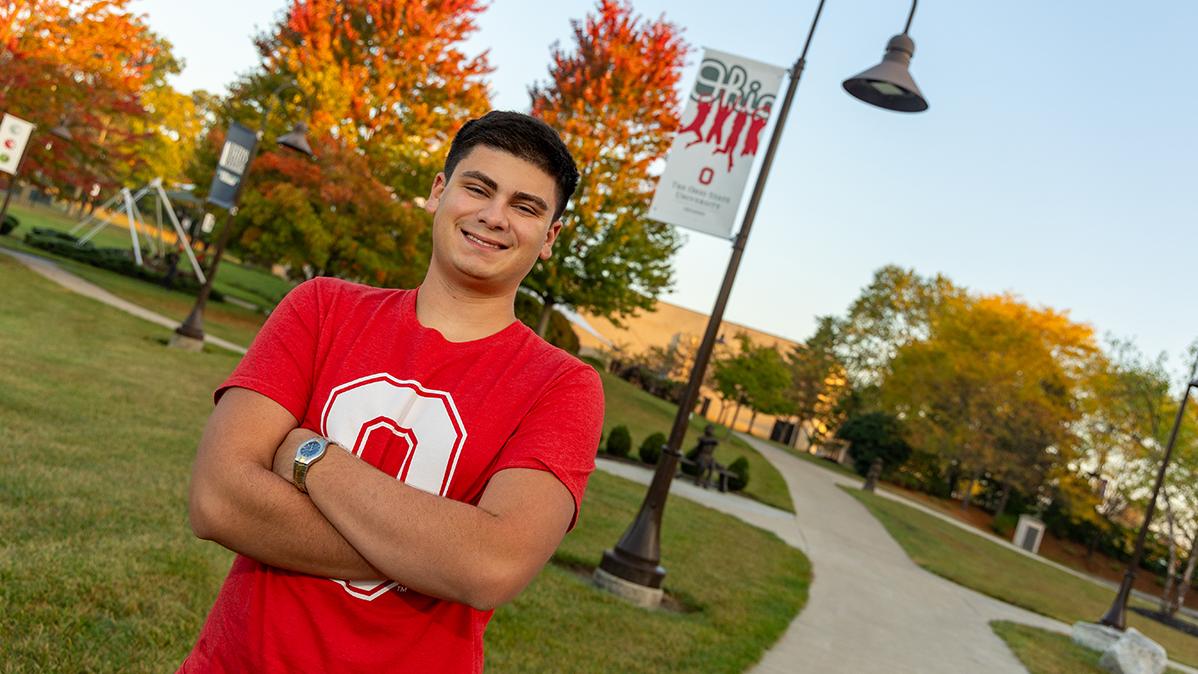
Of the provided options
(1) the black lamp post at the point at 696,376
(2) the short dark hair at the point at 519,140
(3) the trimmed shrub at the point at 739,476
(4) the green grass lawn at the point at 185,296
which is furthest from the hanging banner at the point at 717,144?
(3) the trimmed shrub at the point at 739,476

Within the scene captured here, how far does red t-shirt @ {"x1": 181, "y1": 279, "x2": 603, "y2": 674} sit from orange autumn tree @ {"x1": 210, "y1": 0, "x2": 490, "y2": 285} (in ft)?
72.3

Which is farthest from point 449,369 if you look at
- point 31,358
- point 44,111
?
point 44,111

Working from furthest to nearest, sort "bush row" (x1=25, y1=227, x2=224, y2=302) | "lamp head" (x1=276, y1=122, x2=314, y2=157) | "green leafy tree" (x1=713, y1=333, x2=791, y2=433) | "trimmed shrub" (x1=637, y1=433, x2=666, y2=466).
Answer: "green leafy tree" (x1=713, y1=333, x2=791, y2=433), "bush row" (x1=25, y1=227, x2=224, y2=302), "trimmed shrub" (x1=637, y1=433, x2=666, y2=466), "lamp head" (x1=276, y1=122, x2=314, y2=157)

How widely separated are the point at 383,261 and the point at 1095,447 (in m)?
28.1

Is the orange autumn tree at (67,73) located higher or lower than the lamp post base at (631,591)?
higher

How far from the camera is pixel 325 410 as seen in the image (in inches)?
74.3

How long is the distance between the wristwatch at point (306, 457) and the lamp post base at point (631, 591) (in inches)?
272

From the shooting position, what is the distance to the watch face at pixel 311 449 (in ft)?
5.73

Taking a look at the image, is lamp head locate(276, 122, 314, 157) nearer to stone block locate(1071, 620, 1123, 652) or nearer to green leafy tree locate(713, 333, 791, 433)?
stone block locate(1071, 620, 1123, 652)

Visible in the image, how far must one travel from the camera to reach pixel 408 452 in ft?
5.92

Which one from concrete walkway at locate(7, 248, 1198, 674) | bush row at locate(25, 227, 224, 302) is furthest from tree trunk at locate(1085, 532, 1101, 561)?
bush row at locate(25, 227, 224, 302)

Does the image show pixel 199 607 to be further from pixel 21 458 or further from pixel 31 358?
pixel 31 358

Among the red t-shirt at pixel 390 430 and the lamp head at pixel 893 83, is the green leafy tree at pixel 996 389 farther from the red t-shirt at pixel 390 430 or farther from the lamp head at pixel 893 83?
the red t-shirt at pixel 390 430

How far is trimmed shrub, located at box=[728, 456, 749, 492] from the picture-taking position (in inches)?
904
